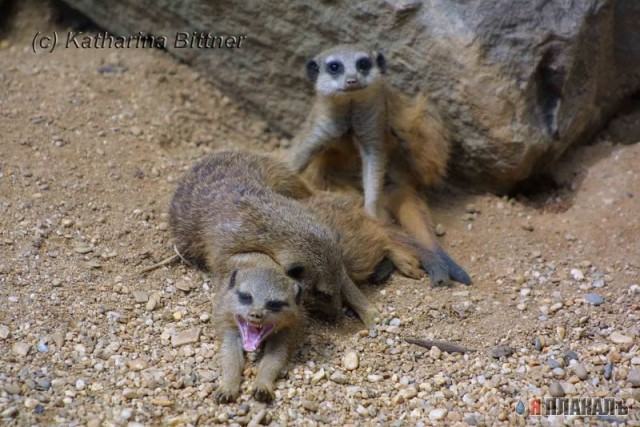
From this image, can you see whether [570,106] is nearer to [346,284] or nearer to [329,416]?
[346,284]

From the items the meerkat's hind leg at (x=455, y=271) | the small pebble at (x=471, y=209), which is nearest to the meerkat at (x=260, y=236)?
the meerkat's hind leg at (x=455, y=271)

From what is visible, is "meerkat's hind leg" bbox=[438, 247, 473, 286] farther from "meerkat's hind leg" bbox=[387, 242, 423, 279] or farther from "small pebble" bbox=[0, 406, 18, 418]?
"small pebble" bbox=[0, 406, 18, 418]

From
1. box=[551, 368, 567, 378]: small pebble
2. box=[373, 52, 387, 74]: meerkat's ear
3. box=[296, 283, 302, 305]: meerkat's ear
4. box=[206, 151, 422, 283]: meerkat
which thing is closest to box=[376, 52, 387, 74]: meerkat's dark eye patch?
box=[373, 52, 387, 74]: meerkat's ear

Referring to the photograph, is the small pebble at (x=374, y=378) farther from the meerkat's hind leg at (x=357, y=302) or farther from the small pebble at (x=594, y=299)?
the small pebble at (x=594, y=299)

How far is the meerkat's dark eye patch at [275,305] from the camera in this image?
2.95 metres

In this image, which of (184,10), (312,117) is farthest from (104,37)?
(312,117)

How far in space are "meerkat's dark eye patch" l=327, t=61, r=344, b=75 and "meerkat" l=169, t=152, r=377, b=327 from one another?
681 mm

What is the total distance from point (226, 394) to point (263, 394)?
131 mm

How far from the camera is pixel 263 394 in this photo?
9.20 ft

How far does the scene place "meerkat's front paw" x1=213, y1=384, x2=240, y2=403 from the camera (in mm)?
2791

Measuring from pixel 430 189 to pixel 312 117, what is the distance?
30.8 inches

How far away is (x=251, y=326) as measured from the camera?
300 cm

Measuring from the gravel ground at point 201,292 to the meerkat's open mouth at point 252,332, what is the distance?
0.39ft

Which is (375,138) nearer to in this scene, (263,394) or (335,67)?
(335,67)
